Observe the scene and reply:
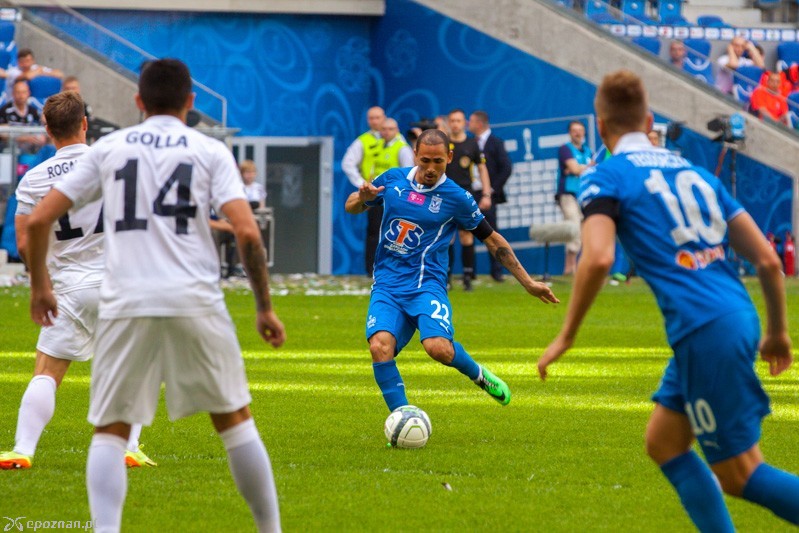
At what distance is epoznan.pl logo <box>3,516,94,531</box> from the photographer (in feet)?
18.9

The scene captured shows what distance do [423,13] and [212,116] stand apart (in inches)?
205

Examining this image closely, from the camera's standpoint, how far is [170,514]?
6109 millimetres

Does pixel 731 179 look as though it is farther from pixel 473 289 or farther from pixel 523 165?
pixel 473 289

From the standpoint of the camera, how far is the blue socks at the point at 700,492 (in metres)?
4.98

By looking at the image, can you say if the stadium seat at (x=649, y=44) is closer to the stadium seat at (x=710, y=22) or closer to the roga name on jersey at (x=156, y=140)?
the stadium seat at (x=710, y=22)

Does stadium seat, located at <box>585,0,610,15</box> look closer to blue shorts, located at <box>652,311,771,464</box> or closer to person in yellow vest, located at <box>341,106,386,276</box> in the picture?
person in yellow vest, located at <box>341,106,386,276</box>

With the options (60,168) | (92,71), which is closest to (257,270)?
(60,168)

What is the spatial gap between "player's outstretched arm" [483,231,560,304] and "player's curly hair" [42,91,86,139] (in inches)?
100

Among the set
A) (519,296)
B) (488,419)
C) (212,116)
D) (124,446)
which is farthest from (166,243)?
(212,116)

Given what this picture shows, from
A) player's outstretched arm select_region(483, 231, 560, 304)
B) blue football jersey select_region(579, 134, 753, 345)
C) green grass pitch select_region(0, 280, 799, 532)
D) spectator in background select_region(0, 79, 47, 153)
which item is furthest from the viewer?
spectator in background select_region(0, 79, 47, 153)

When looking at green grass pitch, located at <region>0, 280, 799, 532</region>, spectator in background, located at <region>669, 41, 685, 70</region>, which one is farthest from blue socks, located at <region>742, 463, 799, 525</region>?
spectator in background, located at <region>669, 41, 685, 70</region>

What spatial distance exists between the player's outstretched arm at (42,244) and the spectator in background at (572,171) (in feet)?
57.4

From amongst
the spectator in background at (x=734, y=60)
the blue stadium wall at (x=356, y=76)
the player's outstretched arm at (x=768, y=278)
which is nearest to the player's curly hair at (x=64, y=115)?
the player's outstretched arm at (x=768, y=278)

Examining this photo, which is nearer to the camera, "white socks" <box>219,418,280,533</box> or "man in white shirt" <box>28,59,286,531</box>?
"man in white shirt" <box>28,59,286,531</box>
